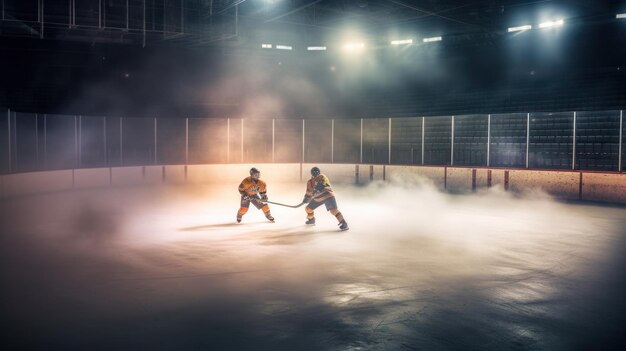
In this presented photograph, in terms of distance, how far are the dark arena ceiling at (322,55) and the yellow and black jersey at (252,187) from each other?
216 inches

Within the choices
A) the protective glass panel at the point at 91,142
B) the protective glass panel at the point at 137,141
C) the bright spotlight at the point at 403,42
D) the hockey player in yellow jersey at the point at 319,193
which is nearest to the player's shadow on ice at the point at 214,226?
the hockey player in yellow jersey at the point at 319,193

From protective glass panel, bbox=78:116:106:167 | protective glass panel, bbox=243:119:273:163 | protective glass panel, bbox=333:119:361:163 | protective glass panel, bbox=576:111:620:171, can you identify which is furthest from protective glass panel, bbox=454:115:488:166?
protective glass panel, bbox=78:116:106:167

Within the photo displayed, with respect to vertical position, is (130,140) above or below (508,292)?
above

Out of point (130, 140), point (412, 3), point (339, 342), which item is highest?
point (412, 3)

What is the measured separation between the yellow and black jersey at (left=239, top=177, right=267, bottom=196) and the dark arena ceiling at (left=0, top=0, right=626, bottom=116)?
5.47m

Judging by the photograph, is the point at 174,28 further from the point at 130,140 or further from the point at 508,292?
the point at 508,292

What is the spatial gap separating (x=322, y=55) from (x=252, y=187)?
14.9 m

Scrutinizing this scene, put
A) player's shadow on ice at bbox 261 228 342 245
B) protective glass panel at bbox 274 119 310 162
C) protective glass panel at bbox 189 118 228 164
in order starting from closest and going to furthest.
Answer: player's shadow on ice at bbox 261 228 342 245 → protective glass panel at bbox 189 118 228 164 → protective glass panel at bbox 274 119 310 162

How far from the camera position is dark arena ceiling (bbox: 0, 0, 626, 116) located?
1550cm

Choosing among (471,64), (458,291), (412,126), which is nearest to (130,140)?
(412,126)

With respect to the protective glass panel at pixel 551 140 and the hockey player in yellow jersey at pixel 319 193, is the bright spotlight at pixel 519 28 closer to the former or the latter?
A: the protective glass panel at pixel 551 140

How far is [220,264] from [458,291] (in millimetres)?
3497

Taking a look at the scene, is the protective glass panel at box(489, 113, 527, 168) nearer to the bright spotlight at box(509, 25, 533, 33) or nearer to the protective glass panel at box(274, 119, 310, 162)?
the bright spotlight at box(509, 25, 533, 33)

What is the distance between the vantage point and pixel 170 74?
2266 centimetres
